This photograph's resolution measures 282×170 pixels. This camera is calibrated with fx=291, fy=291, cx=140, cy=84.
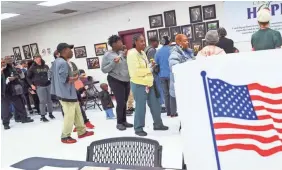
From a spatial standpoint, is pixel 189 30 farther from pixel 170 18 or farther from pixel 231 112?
pixel 231 112

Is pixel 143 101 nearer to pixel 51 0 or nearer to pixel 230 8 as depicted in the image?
pixel 230 8

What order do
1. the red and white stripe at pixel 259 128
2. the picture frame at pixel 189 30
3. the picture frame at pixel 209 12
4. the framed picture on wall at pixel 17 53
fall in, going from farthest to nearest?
1. the framed picture on wall at pixel 17 53
2. the picture frame at pixel 189 30
3. the picture frame at pixel 209 12
4. the red and white stripe at pixel 259 128

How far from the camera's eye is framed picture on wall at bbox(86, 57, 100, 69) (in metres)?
8.95

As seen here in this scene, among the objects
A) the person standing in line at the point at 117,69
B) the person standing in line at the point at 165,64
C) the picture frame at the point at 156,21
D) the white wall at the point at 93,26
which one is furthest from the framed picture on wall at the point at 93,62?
the person standing in line at the point at 117,69

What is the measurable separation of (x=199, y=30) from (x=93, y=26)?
10.7 feet

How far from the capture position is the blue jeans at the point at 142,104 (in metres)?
3.58

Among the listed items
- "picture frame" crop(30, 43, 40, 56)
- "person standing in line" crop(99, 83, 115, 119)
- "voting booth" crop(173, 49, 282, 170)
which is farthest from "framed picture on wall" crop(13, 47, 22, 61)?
"voting booth" crop(173, 49, 282, 170)

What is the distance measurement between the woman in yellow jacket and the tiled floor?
30cm

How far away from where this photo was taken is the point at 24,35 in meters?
10.1

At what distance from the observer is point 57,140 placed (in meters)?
4.20

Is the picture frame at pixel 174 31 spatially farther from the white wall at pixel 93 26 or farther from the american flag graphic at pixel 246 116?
the american flag graphic at pixel 246 116

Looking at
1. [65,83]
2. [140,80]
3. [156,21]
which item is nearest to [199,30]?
[156,21]

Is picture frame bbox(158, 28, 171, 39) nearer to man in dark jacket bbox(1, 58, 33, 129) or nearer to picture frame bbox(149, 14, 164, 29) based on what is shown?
picture frame bbox(149, 14, 164, 29)

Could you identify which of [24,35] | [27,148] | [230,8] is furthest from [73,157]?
[24,35]
